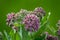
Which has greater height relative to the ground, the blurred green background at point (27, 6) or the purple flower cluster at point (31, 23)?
the blurred green background at point (27, 6)

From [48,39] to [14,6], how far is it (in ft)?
2.84

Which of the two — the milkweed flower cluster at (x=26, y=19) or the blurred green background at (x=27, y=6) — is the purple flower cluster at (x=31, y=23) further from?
the blurred green background at (x=27, y=6)

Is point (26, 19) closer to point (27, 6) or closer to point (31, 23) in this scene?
point (31, 23)

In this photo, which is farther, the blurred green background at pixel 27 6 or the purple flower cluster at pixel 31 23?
the blurred green background at pixel 27 6

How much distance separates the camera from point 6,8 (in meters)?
1.78

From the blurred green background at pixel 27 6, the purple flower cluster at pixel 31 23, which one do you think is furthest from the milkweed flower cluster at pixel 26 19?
the blurred green background at pixel 27 6

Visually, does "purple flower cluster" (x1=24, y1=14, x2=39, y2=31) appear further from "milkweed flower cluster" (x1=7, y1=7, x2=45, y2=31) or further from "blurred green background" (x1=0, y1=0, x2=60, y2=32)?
"blurred green background" (x1=0, y1=0, x2=60, y2=32)

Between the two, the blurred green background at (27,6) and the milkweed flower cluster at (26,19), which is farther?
the blurred green background at (27,6)

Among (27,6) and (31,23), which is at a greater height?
(27,6)

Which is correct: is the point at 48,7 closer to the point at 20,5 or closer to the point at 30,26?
the point at 20,5

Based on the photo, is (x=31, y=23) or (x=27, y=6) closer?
(x=31, y=23)

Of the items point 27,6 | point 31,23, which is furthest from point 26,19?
point 27,6

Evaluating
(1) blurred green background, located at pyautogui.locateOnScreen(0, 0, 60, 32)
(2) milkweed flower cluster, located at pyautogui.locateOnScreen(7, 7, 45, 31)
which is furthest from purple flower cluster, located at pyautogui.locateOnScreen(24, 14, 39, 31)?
(1) blurred green background, located at pyautogui.locateOnScreen(0, 0, 60, 32)

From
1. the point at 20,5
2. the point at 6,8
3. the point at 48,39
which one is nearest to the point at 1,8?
the point at 6,8
